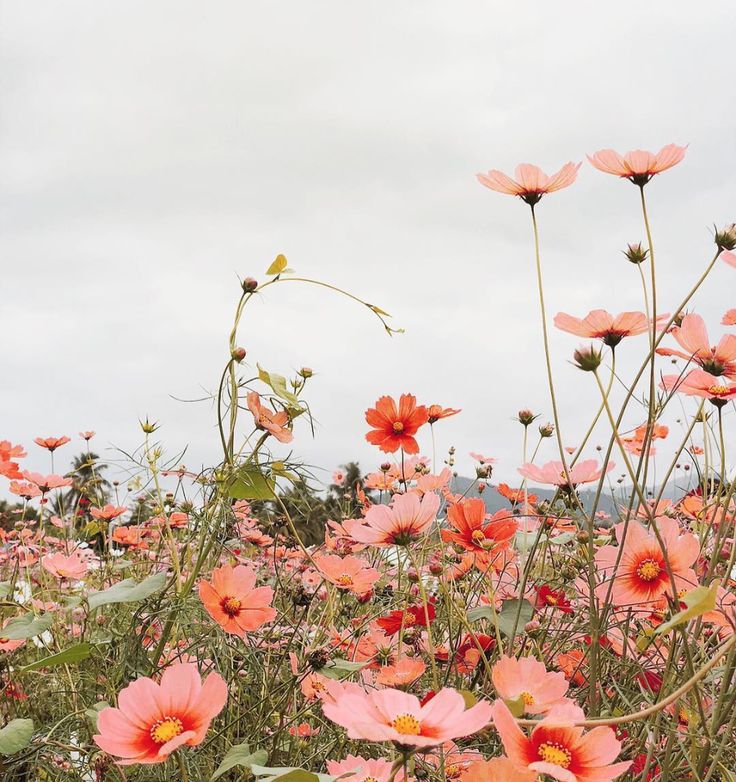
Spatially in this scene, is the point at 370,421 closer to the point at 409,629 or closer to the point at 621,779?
the point at 409,629

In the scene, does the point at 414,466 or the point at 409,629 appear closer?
the point at 409,629

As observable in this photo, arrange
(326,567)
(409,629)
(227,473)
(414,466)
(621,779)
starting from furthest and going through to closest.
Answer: (414,466), (409,629), (326,567), (227,473), (621,779)

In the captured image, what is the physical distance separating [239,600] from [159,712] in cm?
24

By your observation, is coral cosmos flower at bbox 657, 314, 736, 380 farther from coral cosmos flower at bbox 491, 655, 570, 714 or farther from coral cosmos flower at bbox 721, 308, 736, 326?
coral cosmos flower at bbox 491, 655, 570, 714

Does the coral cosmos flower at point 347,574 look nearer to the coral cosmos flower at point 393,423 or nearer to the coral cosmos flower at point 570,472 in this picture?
the coral cosmos flower at point 393,423

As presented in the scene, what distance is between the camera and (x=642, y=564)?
737 millimetres

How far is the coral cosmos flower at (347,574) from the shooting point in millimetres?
1016

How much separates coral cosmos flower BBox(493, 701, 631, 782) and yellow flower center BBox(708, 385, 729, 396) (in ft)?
1.43

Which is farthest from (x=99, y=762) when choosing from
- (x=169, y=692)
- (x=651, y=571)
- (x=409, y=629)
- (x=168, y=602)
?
(x=409, y=629)

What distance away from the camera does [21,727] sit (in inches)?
30.1

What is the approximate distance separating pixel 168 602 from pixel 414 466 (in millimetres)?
826

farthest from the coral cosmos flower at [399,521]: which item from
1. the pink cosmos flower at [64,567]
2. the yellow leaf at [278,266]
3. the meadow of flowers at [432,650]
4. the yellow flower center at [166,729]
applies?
the pink cosmos flower at [64,567]

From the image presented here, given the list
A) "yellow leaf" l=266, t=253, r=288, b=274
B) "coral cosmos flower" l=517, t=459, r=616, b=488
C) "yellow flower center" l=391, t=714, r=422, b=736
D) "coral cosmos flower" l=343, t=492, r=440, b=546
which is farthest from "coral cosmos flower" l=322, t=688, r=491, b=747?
"yellow leaf" l=266, t=253, r=288, b=274

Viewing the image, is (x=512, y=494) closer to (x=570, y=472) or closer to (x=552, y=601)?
(x=552, y=601)
